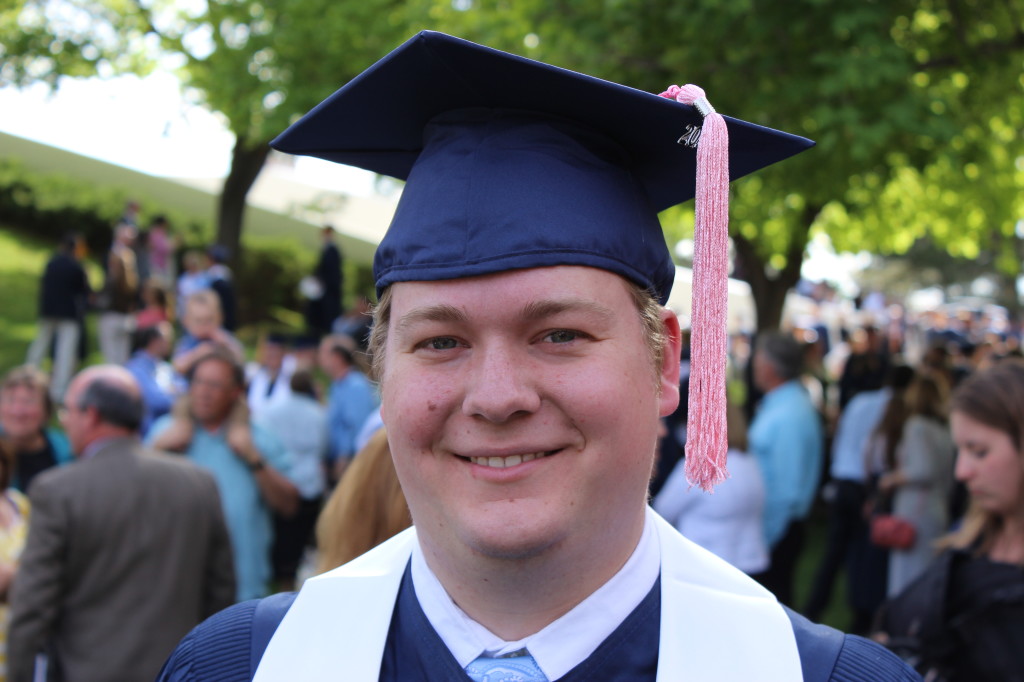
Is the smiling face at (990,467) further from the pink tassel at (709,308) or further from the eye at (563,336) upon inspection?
the eye at (563,336)

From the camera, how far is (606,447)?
156 cm

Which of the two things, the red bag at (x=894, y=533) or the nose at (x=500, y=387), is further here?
the red bag at (x=894, y=533)

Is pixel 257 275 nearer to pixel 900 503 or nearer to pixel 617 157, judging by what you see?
pixel 900 503

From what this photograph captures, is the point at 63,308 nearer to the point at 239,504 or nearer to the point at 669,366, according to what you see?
the point at 239,504

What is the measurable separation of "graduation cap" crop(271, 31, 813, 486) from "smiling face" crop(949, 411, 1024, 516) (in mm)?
1818

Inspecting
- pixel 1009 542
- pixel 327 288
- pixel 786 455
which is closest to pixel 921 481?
pixel 786 455

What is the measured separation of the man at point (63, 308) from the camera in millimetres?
11055

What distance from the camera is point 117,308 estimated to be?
11430 millimetres

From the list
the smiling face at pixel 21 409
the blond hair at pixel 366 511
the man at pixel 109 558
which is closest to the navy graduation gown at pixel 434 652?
the blond hair at pixel 366 511

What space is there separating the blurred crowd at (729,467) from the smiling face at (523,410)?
1.41 meters

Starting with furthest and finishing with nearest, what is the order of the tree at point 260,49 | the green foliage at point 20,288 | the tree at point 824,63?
1. the green foliage at point 20,288
2. the tree at point 260,49
3. the tree at point 824,63

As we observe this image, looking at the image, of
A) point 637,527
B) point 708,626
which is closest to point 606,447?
point 637,527

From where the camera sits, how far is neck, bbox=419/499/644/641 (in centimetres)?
158

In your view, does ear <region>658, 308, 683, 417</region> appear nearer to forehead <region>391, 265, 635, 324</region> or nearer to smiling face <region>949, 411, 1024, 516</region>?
forehead <region>391, 265, 635, 324</region>
